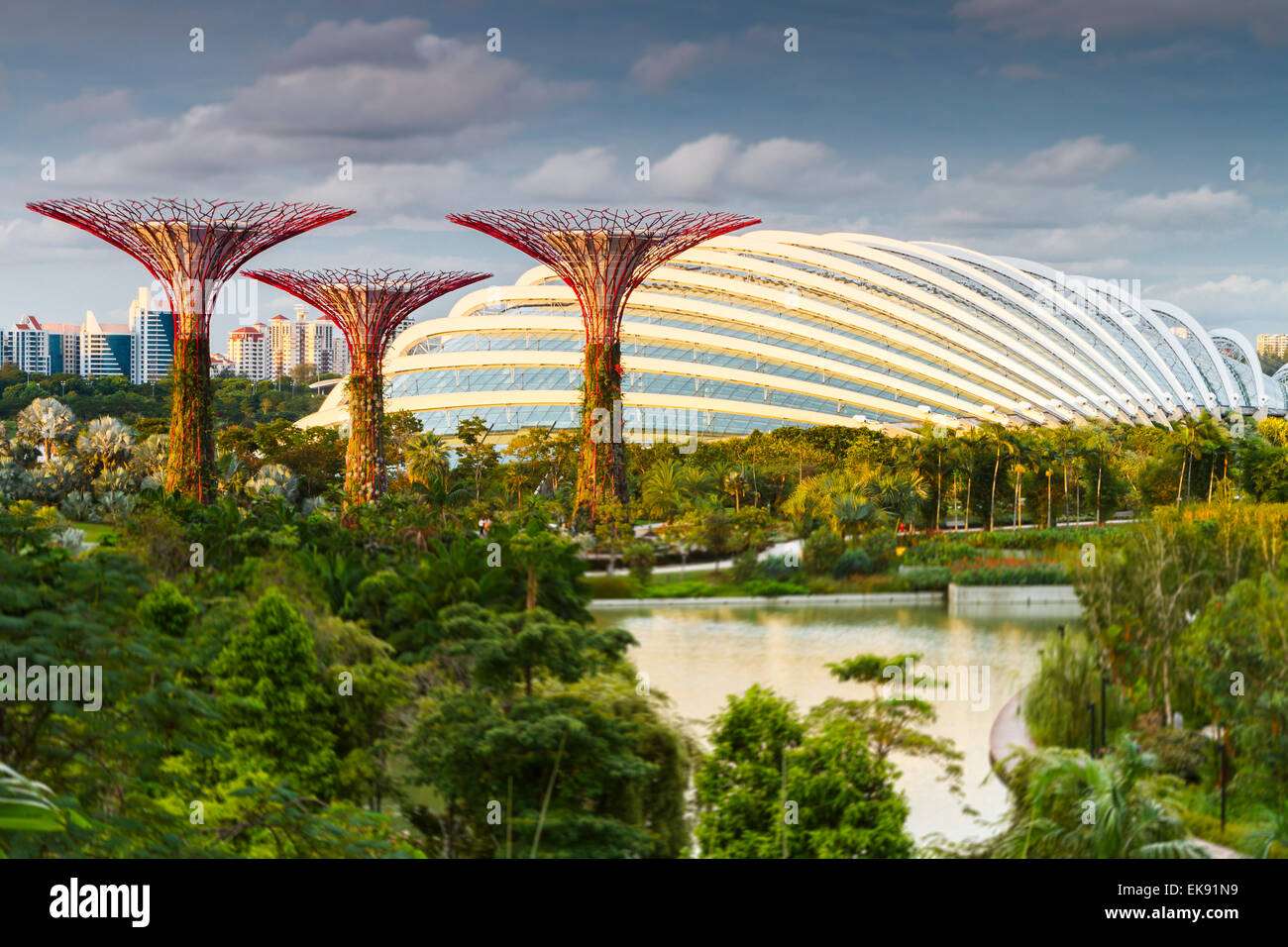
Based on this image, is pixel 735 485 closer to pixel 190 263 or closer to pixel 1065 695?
pixel 1065 695

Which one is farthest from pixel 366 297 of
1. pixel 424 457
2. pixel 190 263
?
pixel 424 457

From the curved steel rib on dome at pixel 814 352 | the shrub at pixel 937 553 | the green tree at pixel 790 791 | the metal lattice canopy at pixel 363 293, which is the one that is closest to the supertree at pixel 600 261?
the metal lattice canopy at pixel 363 293

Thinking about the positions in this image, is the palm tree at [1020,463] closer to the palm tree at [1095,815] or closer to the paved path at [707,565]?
the paved path at [707,565]

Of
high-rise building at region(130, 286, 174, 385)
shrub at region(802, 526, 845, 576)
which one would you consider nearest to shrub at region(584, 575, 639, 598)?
shrub at region(802, 526, 845, 576)

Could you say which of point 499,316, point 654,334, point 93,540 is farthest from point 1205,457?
point 499,316

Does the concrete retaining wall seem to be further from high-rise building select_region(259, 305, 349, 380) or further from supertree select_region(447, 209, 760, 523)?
high-rise building select_region(259, 305, 349, 380)
